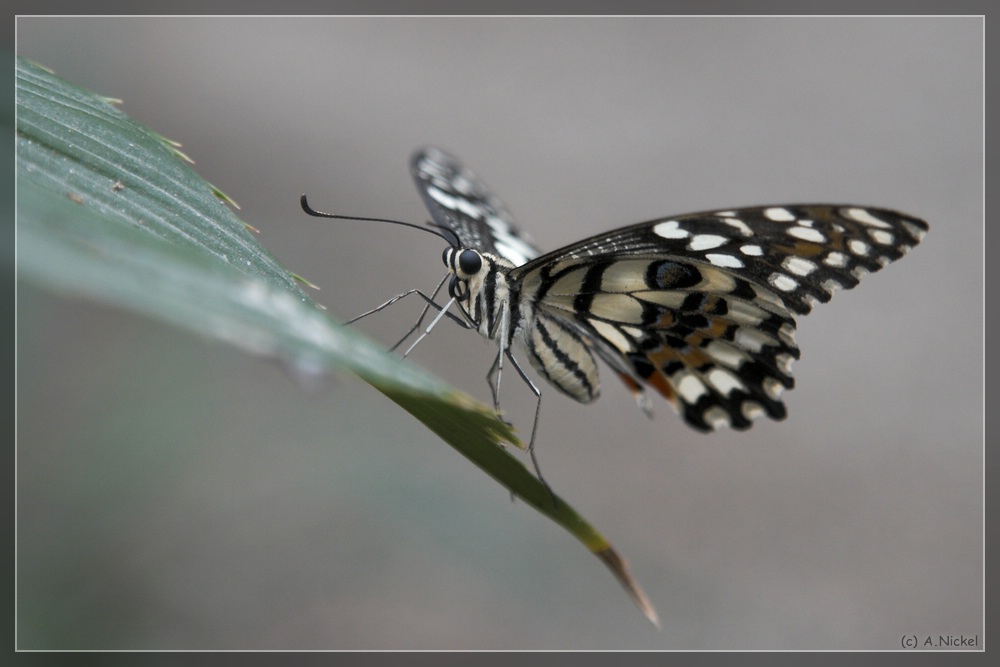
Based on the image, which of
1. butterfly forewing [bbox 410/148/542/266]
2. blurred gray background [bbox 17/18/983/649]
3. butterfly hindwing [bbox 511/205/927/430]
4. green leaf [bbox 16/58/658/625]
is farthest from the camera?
blurred gray background [bbox 17/18/983/649]

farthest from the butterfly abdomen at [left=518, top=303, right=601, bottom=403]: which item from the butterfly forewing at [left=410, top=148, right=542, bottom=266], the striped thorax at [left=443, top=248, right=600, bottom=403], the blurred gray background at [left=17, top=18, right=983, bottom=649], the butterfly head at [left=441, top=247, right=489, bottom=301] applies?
the blurred gray background at [left=17, top=18, right=983, bottom=649]

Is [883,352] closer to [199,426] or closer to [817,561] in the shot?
[817,561]

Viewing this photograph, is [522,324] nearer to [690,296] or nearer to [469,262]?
[469,262]

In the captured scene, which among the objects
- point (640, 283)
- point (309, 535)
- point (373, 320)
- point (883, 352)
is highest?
point (640, 283)

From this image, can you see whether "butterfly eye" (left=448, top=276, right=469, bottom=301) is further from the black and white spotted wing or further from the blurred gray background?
the blurred gray background

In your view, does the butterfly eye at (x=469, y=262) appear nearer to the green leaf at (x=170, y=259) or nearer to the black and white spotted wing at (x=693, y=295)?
the black and white spotted wing at (x=693, y=295)

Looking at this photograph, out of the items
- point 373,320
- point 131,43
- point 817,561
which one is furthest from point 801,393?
point 131,43
